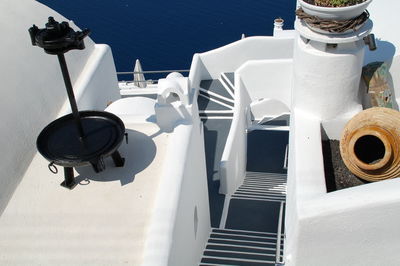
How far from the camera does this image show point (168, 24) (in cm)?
3959

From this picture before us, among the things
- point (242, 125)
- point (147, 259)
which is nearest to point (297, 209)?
point (147, 259)

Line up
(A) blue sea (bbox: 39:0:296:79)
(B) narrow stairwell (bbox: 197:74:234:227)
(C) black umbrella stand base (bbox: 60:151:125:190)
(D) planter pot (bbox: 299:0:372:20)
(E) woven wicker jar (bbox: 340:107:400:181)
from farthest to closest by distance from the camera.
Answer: (A) blue sea (bbox: 39:0:296:79) → (B) narrow stairwell (bbox: 197:74:234:227) → (D) planter pot (bbox: 299:0:372:20) → (C) black umbrella stand base (bbox: 60:151:125:190) → (E) woven wicker jar (bbox: 340:107:400:181)

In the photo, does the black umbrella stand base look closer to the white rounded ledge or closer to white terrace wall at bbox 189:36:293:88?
the white rounded ledge

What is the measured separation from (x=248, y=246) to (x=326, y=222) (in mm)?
4427

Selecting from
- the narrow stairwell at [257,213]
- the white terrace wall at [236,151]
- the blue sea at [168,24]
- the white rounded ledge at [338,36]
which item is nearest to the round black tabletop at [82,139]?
the white rounded ledge at [338,36]

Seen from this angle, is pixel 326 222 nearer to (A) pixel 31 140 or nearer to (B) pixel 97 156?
(B) pixel 97 156

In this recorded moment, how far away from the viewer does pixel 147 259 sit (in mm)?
5117

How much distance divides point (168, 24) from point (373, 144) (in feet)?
114

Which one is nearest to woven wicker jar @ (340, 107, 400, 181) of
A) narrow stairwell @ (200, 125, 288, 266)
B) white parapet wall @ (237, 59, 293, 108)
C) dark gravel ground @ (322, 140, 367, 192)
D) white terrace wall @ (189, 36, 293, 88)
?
dark gravel ground @ (322, 140, 367, 192)

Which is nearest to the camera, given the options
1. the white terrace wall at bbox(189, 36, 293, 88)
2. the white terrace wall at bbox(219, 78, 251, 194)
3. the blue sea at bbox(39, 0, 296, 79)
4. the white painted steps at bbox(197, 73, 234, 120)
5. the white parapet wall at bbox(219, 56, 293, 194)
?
the white terrace wall at bbox(219, 78, 251, 194)

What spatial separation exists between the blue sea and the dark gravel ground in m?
27.7

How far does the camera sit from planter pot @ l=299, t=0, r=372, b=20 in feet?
21.5

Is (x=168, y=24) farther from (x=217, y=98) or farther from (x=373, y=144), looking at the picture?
(x=373, y=144)

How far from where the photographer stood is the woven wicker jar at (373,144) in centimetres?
601
